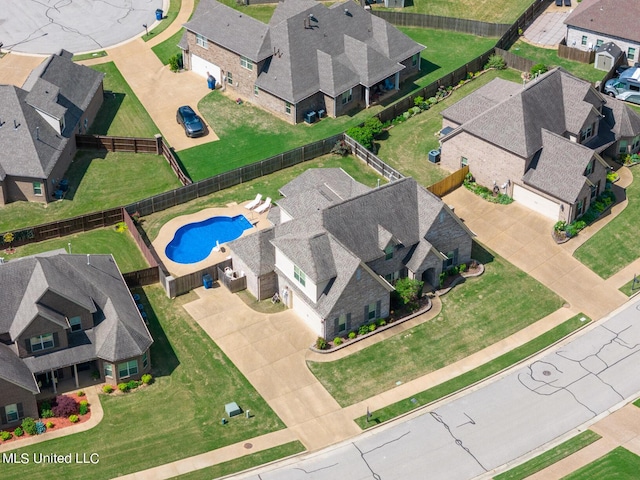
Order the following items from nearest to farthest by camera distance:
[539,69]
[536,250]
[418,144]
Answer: [536,250], [418,144], [539,69]

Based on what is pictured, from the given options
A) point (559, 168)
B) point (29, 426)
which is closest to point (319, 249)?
point (29, 426)

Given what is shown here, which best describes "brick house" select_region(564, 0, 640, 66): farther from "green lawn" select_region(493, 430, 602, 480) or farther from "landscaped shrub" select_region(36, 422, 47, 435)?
"landscaped shrub" select_region(36, 422, 47, 435)

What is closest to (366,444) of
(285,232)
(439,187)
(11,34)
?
(285,232)

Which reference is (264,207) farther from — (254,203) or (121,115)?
(121,115)

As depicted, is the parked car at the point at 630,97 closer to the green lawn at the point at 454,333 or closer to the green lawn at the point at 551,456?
the green lawn at the point at 454,333

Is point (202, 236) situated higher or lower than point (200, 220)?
lower

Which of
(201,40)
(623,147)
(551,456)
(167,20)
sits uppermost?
(201,40)
